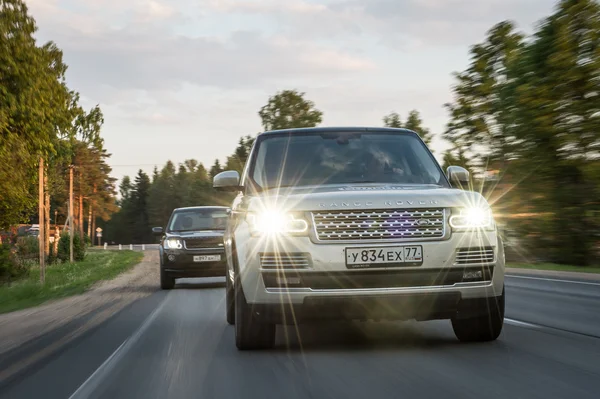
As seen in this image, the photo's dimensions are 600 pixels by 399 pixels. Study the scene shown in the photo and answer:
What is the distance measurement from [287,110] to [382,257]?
3038 inches

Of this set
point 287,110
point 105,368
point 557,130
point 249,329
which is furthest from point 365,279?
point 287,110

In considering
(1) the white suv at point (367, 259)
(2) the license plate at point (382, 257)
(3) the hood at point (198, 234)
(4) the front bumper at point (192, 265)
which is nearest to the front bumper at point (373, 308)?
(1) the white suv at point (367, 259)

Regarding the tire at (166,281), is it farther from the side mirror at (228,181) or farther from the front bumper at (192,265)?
the side mirror at (228,181)

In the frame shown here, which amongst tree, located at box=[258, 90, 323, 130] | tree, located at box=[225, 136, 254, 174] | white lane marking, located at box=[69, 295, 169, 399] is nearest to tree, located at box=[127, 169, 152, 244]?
tree, located at box=[225, 136, 254, 174]

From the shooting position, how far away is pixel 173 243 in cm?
1753

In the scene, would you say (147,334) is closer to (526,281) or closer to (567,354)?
(567,354)

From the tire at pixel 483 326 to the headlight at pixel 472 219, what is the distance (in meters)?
0.62

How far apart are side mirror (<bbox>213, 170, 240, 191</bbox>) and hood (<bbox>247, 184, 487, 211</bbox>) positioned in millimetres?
994

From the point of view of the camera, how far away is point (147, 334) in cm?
888

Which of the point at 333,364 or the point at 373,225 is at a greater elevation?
the point at 373,225

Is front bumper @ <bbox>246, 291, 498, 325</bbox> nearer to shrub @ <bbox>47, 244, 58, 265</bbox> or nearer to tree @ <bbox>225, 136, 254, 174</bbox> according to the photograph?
shrub @ <bbox>47, 244, 58, 265</bbox>

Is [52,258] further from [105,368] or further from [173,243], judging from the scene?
[105,368]

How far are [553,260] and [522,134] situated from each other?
4.48 m

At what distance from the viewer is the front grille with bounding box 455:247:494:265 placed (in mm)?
6547
